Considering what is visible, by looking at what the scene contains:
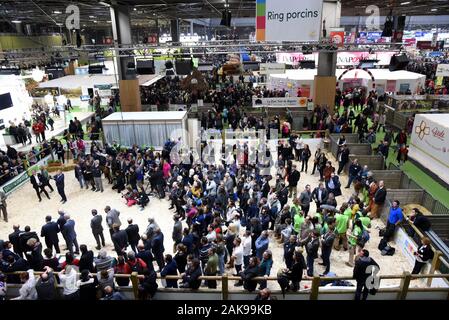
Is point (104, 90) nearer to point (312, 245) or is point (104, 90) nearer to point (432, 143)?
point (432, 143)

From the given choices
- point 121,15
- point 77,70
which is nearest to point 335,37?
point 121,15

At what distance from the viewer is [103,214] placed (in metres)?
10.9

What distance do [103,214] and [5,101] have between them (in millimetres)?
12177

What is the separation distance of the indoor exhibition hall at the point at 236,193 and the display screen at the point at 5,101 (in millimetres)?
95

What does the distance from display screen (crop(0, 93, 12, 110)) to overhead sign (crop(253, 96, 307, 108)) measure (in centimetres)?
1370

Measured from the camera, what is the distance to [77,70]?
100ft

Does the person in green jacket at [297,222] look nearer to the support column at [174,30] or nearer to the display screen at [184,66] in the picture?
the display screen at [184,66]

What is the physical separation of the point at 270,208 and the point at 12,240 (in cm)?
604

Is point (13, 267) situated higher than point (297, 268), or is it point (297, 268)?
point (297, 268)

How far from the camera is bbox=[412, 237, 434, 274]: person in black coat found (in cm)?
697

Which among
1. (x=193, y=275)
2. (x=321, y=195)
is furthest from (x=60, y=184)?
(x=321, y=195)

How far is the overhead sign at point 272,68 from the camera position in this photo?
2759cm
